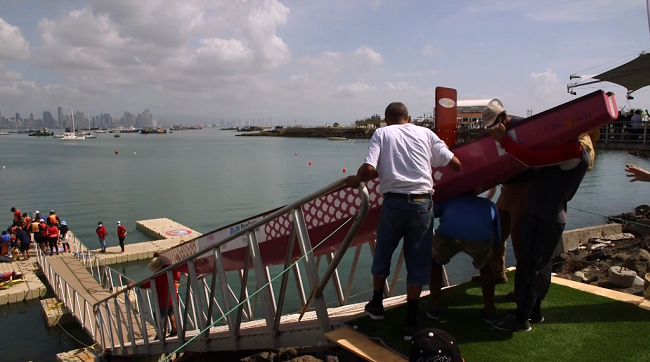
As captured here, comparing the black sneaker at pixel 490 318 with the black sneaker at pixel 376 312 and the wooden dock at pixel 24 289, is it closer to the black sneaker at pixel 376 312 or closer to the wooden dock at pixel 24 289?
the black sneaker at pixel 376 312

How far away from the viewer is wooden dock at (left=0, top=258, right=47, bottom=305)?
1545cm

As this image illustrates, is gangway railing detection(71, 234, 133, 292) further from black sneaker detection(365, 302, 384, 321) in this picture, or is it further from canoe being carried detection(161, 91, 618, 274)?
black sneaker detection(365, 302, 384, 321)

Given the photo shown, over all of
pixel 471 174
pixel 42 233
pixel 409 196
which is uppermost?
pixel 471 174

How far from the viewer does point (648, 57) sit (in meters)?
27.4

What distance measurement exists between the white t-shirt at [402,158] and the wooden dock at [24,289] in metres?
16.6

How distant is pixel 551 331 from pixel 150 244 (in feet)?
68.4

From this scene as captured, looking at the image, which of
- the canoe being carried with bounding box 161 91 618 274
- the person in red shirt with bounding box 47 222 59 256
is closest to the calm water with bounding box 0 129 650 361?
the person in red shirt with bounding box 47 222 59 256

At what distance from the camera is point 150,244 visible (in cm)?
2195

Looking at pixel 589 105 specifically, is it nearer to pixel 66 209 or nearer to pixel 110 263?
pixel 110 263

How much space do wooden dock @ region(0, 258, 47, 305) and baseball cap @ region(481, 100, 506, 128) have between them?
56.2ft

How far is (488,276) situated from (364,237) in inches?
63.1

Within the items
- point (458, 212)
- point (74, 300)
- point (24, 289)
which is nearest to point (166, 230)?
point (24, 289)

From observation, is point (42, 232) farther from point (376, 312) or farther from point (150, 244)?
point (376, 312)

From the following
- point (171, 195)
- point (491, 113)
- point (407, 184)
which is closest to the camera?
point (407, 184)
